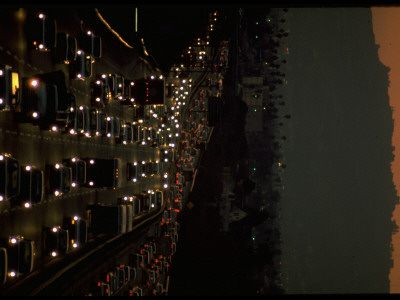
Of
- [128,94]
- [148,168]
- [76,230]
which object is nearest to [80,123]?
[76,230]

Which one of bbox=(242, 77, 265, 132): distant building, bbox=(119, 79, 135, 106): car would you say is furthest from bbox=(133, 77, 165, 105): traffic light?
bbox=(242, 77, 265, 132): distant building

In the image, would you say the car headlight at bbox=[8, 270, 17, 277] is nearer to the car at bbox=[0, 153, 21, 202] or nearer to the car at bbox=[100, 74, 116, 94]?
the car at bbox=[0, 153, 21, 202]

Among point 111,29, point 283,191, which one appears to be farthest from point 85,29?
point 283,191

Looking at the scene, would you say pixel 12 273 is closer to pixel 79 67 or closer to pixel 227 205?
pixel 79 67

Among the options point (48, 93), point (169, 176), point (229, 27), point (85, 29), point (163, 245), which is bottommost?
point (163, 245)

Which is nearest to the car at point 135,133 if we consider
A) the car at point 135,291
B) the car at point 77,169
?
the car at point 77,169

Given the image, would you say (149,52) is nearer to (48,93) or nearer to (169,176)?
(169,176)

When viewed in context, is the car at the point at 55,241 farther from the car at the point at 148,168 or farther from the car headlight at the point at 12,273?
the car at the point at 148,168

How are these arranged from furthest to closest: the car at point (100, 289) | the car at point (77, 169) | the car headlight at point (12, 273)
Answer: the car at point (100, 289), the car at point (77, 169), the car headlight at point (12, 273)
